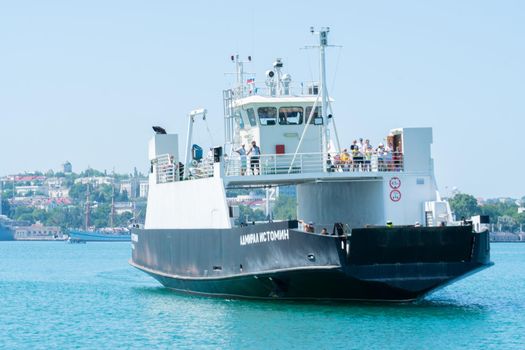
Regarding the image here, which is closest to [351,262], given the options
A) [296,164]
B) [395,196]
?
[395,196]

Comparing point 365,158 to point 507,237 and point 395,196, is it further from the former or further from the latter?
point 507,237

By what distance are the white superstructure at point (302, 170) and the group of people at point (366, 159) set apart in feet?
0.07

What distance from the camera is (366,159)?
28734 millimetres

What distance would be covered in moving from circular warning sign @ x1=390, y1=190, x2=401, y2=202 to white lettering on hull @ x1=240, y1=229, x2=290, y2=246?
319 cm

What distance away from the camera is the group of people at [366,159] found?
2875cm

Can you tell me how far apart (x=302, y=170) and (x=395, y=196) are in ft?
8.17

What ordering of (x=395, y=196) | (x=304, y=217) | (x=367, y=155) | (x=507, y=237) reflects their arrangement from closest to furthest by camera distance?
1. (x=395, y=196)
2. (x=367, y=155)
3. (x=304, y=217)
4. (x=507, y=237)

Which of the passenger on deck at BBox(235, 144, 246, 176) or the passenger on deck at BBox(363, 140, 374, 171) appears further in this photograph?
the passenger on deck at BBox(235, 144, 246, 176)

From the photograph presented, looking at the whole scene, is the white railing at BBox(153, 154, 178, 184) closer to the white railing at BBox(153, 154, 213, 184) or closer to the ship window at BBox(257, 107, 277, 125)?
the white railing at BBox(153, 154, 213, 184)

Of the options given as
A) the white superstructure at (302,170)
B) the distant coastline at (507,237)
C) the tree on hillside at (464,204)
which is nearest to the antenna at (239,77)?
the white superstructure at (302,170)

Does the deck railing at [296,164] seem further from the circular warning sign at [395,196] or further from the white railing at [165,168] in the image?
the white railing at [165,168]

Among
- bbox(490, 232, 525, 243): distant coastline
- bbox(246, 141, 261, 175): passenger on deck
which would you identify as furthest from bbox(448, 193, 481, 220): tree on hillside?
bbox(246, 141, 261, 175): passenger on deck

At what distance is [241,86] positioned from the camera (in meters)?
32.7

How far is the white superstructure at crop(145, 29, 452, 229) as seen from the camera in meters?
28.6
